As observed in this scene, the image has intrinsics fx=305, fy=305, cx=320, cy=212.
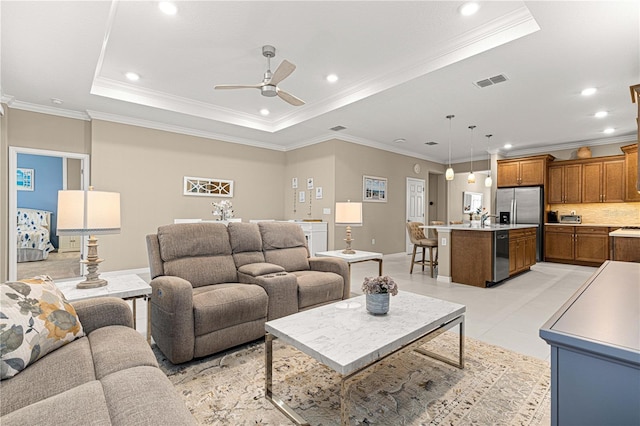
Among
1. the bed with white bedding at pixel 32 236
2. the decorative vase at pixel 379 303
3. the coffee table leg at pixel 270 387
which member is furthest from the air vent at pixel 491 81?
the bed with white bedding at pixel 32 236

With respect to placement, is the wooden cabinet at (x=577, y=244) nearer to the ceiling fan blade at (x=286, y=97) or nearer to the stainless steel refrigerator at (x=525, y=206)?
the stainless steel refrigerator at (x=525, y=206)

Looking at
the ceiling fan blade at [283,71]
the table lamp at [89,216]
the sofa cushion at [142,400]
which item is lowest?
the sofa cushion at [142,400]

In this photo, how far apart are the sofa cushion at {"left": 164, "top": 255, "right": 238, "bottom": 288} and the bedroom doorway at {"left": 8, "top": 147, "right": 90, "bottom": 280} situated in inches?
129

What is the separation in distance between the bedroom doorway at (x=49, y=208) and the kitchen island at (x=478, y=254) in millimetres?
5853

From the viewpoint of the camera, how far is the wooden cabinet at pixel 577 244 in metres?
6.09

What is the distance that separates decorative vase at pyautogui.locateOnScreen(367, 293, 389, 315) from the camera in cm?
198

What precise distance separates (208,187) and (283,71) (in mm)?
3864

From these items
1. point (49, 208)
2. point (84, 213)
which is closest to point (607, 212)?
point (84, 213)

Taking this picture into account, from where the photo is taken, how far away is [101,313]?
1732 mm

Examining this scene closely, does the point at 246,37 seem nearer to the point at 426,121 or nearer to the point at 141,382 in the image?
the point at 141,382

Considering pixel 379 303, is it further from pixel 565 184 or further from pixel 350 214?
pixel 565 184

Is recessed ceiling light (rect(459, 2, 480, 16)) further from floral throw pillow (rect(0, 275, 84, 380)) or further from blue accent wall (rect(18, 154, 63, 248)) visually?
blue accent wall (rect(18, 154, 63, 248))

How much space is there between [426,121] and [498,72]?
6.41 feet

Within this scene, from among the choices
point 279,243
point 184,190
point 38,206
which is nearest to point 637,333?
point 279,243
